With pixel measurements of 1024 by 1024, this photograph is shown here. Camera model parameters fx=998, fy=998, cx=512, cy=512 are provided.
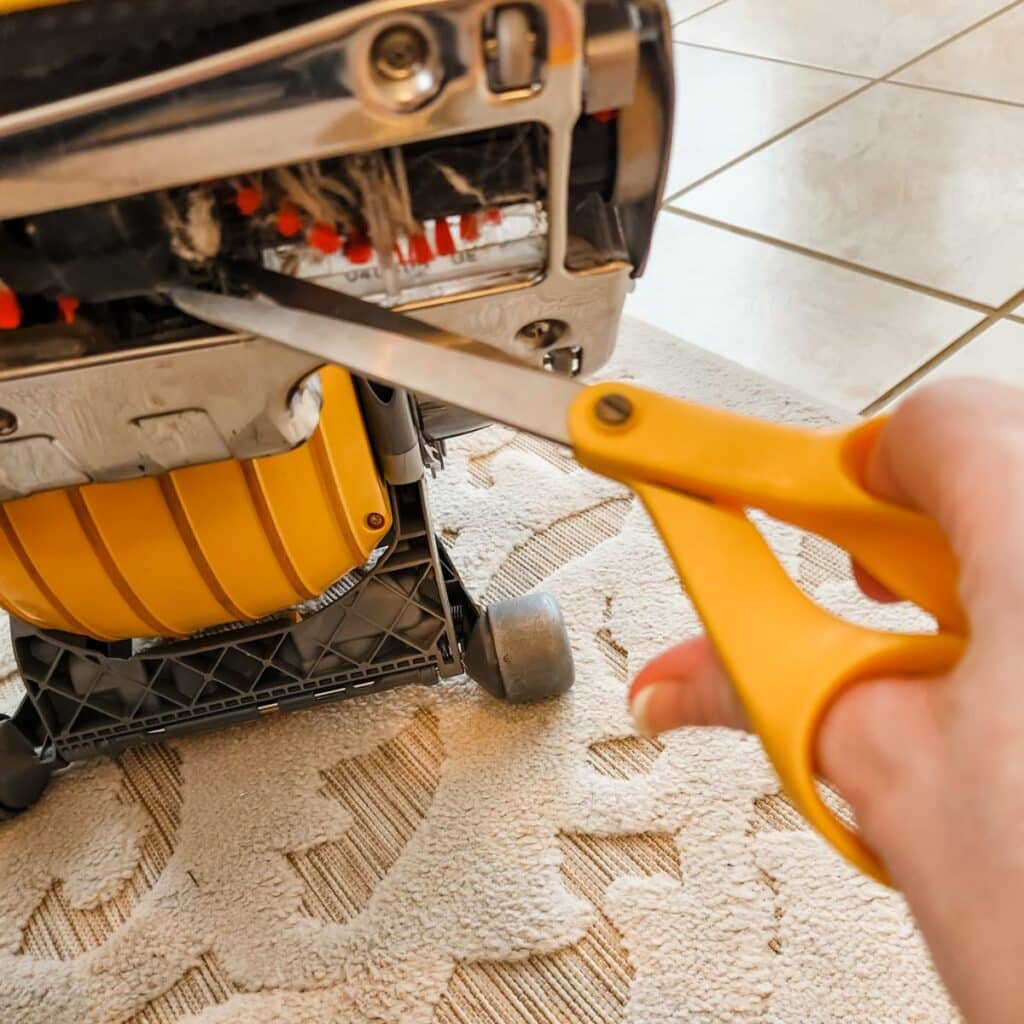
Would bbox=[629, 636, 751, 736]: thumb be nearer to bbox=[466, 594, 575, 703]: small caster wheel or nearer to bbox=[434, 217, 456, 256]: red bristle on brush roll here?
bbox=[434, 217, 456, 256]: red bristle on brush roll

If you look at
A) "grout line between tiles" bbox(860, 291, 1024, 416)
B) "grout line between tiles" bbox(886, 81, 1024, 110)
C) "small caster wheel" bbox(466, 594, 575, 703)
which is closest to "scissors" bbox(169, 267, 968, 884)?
"small caster wheel" bbox(466, 594, 575, 703)

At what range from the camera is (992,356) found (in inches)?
31.6

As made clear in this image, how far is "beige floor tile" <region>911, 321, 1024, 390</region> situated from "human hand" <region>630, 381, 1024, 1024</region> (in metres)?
0.62

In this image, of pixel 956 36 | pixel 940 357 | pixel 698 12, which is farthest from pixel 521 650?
pixel 698 12

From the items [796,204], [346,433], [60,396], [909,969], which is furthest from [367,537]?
[796,204]

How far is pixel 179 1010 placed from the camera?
499mm

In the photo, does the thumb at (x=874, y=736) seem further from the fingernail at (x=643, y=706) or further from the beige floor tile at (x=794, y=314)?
the beige floor tile at (x=794, y=314)

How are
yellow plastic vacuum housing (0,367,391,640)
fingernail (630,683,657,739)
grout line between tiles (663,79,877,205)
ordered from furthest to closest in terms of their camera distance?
1. grout line between tiles (663,79,877,205)
2. yellow plastic vacuum housing (0,367,391,640)
3. fingernail (630,683,657,739)

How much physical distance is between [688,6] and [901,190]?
674mm

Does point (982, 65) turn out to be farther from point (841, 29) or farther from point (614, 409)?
point (614, 409)

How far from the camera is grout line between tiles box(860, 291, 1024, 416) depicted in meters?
0.78

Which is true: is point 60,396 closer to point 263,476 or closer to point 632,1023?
point 263,476

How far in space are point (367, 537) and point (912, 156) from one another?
83 centimetres

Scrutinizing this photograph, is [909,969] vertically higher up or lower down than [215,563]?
lower down
